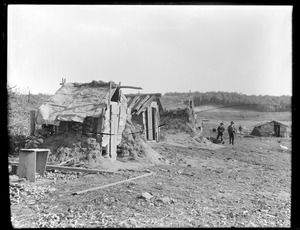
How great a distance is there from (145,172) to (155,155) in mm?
3364

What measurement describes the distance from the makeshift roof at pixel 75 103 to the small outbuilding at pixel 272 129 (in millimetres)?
21884

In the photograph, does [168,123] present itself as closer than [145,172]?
No

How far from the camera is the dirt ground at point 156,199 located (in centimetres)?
535

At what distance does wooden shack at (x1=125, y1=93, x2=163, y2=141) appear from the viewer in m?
18.8

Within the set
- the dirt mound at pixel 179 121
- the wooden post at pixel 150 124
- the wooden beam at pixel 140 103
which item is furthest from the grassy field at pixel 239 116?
the wooden beam at pixel 140 103

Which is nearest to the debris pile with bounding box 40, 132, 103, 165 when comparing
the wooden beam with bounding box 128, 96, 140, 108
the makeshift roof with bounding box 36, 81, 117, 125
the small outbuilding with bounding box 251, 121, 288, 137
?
the makeshift roof with bounding box 36, 81, 117, 125

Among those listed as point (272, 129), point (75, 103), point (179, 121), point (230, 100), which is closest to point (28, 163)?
point (75, 103)

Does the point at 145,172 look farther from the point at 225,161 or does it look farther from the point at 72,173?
the point at 225,161

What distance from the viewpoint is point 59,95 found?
1195cm

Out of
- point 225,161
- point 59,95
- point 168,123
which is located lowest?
point 225,161

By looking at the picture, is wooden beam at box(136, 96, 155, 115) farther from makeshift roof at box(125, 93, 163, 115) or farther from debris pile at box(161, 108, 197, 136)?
debris pile at box(161, 108, 197, 136)
